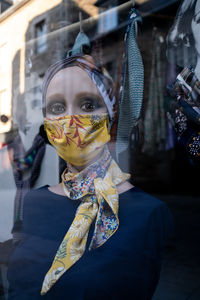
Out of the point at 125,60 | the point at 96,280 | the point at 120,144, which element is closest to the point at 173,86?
Result: the point at 125,60

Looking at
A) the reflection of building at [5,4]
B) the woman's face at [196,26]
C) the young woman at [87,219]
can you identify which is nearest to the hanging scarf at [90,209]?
the young woman at [87,219]

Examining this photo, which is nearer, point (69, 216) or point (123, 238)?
point (123, 238)

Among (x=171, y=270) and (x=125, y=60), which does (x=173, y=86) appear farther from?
(x=171, y=270)

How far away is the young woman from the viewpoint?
4.31 ft

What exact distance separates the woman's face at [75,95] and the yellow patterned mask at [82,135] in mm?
40

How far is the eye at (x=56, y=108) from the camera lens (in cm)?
148

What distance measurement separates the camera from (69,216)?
149cm

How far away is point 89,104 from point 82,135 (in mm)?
174

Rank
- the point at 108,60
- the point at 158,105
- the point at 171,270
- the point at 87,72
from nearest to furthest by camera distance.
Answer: the point at 171,270, the point at 87,72, the point at 158,105, the point at 108,60

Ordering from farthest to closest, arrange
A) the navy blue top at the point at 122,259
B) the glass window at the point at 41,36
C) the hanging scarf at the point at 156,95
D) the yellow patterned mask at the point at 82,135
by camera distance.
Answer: the glass window at the point at 41,36
the hanging scarf at the point at 156,95
the yellow patterned mask at the point at 82,135
the navy blue top at the point at 122,259

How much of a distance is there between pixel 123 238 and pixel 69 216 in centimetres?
33

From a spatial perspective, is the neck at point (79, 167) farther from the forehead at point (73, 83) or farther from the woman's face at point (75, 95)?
the forehead at point (73, 83)

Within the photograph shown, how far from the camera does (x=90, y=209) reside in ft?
4.64

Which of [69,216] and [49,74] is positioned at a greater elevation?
[49,74]
